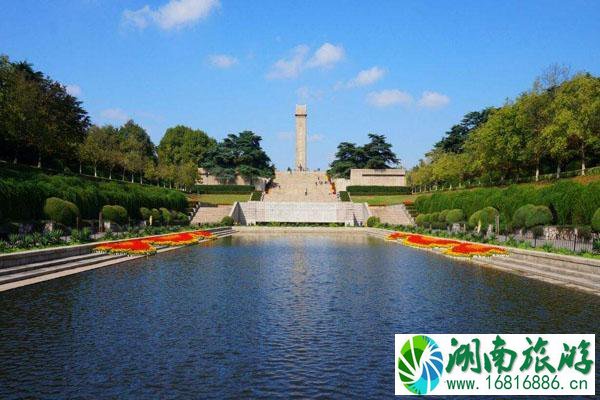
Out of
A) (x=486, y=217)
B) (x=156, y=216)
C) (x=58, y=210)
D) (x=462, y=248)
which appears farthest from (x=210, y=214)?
(x=462, y=248)

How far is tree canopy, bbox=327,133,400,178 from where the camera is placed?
90438 mm

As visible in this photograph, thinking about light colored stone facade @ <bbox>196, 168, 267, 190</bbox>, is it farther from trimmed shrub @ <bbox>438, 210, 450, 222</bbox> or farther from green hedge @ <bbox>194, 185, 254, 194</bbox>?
trimmed shrub @ <bbox>438, 210, 450, 222</bbox>

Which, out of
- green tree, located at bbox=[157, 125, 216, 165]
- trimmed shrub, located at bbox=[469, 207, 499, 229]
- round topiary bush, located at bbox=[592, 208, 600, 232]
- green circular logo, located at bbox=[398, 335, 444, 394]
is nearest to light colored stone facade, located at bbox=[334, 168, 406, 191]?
green tree, located at bbox=[157, 125, 216, 165]

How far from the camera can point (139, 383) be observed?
23.5 ft

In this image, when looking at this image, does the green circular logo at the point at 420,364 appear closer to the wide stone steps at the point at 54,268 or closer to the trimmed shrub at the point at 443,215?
the wide stone steps at the point at 54,268

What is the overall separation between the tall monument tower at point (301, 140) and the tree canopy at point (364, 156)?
26.2ft

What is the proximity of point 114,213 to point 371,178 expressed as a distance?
180ft

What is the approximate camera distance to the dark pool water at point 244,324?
7215 millimetres

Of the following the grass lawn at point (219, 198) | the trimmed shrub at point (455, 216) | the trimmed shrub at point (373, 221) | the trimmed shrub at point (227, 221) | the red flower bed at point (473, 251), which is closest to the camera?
the red flower bed at point (473, 251)

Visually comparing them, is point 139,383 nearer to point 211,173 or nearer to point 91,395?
point 91,395

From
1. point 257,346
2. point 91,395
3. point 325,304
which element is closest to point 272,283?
point 325,304

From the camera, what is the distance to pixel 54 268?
18.4 m

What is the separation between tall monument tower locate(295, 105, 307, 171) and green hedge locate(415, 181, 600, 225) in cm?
5484

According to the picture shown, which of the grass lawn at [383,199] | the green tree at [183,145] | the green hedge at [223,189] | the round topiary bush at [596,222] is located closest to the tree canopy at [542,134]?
the grass lawn at [383,199]
